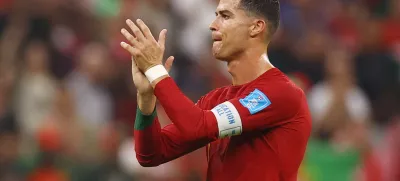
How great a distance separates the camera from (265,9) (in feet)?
17.8

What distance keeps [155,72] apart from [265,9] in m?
0.72

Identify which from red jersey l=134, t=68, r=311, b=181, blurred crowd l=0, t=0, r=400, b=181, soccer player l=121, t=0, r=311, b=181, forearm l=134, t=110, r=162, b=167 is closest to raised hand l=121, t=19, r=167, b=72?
soccer player l=121, t=0, r=311, b=181

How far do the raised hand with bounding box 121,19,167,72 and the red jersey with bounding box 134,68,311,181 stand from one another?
13cm

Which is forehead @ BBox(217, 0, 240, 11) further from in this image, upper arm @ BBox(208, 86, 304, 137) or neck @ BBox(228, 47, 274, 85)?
upper arm @ BBox(208, 86, 304, 137)

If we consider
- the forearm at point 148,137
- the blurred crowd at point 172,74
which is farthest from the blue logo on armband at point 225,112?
the blurred crowd at point 172,74

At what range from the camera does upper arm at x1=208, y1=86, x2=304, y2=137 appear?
16.7ft

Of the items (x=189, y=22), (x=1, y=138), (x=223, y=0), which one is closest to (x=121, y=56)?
(x=189, y=22)

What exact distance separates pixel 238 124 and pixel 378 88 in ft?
21.6

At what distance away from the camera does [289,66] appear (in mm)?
11641

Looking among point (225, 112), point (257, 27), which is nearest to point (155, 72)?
point (225, 112)

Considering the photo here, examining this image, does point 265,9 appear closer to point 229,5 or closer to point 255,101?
point 229,5

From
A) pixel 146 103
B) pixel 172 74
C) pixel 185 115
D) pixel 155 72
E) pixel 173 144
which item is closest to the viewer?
pixel 185 115

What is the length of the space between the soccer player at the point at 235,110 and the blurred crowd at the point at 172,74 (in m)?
4.48

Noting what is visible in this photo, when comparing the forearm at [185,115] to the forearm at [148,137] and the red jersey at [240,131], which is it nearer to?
the red jersey at [240,131]
